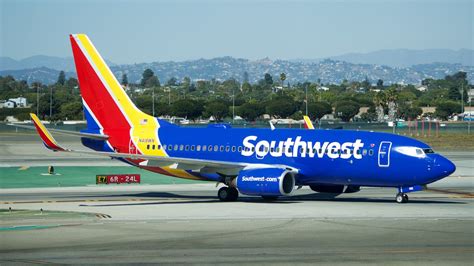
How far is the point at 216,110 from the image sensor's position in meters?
184

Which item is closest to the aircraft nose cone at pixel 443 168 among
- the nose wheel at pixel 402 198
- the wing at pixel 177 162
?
the nose wheel at pixel 402 198

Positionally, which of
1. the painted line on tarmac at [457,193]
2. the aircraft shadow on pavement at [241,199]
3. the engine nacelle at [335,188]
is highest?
the engine nacelle at [335,188]

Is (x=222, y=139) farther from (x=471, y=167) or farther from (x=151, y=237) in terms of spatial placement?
(x=471, y=167)

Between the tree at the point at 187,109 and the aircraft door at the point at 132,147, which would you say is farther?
the tree at the point at 187,109

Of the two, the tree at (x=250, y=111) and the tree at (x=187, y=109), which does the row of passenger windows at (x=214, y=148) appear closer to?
the tree at (x=187, y=109)

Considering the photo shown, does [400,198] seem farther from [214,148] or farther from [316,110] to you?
[316,110]

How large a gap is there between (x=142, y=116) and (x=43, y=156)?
127 ft

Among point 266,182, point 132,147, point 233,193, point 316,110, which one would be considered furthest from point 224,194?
point 316,110

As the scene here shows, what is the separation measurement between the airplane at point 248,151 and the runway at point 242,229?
135 centimetres

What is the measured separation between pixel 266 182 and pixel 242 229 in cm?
1060

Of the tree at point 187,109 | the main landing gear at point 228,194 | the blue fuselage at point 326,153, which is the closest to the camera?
the blue fuselage at point 326,153

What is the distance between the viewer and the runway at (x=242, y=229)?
29.5m

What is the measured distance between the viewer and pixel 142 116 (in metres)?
54.4

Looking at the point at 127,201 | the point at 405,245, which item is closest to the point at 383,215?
the point at 405,245
